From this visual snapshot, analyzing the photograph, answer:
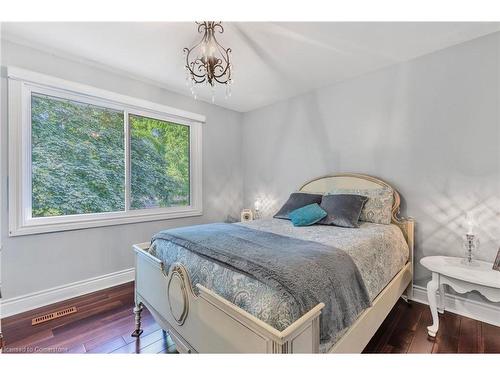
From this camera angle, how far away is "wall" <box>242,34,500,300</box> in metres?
2.00

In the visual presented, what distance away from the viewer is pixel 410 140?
7.88 feet

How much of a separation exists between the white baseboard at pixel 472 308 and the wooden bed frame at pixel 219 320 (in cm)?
34

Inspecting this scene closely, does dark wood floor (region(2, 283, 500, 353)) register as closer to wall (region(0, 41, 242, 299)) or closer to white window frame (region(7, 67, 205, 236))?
wall (region(0, 41, 242, 299))

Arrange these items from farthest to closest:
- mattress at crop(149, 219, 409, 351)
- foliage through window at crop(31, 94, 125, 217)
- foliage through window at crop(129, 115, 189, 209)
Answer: foliage through window at crop(129, 115, 189, 209) → foliage through window at crop(31, 94, 125, 217) → mattress at crop(149, 219, 409, 351)

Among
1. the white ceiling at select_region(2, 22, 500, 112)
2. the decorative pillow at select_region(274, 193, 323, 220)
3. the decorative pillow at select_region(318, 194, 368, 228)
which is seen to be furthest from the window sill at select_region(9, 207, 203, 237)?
the decorative pillow at select_region(318, 194, 368, 228)

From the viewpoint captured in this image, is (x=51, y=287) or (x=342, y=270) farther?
(x=51, y=287)

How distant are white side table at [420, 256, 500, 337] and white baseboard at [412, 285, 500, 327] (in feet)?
1.34

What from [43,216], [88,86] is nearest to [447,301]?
[43,216]

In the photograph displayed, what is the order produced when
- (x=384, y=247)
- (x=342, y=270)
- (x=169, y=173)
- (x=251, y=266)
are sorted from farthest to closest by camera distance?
(x=169, y=173), (x=384, y=247), (x=342, y=270), (x=251, y=266)

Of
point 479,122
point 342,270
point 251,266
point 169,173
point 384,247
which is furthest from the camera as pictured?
point 169,173

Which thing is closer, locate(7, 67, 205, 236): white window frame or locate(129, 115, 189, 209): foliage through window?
locate(7, 67, 205, 236): white window frame

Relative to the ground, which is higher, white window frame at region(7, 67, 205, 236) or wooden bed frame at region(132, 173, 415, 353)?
white window frame at region(7, 67, 205, 236)
